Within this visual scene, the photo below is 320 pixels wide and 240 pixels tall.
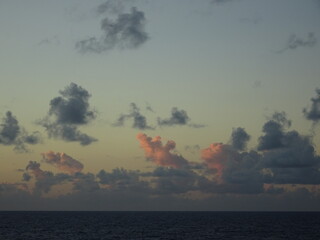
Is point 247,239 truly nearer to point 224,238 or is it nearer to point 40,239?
point 224,238

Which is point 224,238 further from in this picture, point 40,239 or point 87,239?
point 40,239

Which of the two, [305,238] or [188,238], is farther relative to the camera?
[305,238]

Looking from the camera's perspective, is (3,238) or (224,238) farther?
(224,238)

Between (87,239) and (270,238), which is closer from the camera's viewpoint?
(87,239)

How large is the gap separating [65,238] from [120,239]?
16.5 m

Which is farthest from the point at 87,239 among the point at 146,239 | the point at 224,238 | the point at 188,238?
the point at 224,238

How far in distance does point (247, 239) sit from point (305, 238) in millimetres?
22496

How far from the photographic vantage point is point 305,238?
141500 mm

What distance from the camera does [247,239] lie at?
432 feet

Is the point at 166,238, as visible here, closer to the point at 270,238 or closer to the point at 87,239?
the point at 87,239

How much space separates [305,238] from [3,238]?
9067 cm

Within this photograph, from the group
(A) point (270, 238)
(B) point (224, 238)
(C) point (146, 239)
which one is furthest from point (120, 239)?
(A) point (270, 238)

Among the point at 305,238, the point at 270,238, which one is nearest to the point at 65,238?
the point at 270,238

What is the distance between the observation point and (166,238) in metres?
134
